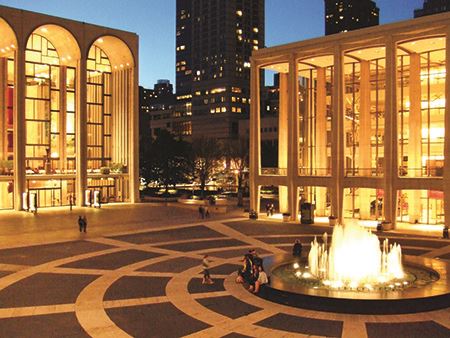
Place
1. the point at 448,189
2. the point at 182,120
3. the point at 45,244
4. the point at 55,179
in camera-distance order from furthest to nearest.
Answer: the point at 182,120
the point at 55,179
the point at 448,189
the point at 45,244

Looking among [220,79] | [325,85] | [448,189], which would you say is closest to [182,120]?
[220,79]

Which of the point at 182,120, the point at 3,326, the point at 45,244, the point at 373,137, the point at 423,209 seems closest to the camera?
the point at 3,326

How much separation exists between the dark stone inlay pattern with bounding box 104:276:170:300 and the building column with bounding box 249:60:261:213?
87.9 ft

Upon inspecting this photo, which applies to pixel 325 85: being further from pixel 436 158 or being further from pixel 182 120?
pixel 182 120

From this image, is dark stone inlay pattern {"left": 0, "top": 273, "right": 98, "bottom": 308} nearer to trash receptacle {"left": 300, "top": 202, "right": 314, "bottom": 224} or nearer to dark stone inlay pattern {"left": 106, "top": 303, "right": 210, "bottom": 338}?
dark stone inlay pattern {"left": 106, "top": 303, "right": 210, "bottom": 338}

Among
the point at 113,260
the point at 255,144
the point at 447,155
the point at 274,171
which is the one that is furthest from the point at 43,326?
the point at 274,171

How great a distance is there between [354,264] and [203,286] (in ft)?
22.6

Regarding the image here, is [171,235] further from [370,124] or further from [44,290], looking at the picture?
[370,124]

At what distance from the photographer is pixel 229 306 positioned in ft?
58.7

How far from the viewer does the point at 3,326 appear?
629 inches

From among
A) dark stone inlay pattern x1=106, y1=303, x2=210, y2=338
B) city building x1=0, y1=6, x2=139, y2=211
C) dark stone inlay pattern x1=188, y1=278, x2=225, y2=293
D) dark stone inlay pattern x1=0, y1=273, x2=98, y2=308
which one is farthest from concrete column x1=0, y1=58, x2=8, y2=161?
dark stone inlay pattern x1=106, y1=303, x2=210, y2=338

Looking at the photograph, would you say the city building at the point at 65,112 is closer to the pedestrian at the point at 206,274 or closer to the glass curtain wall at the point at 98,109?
the glass curtain wall at the point at 98,109

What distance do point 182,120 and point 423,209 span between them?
156096 millimetres

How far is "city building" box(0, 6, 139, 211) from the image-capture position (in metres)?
52.9
